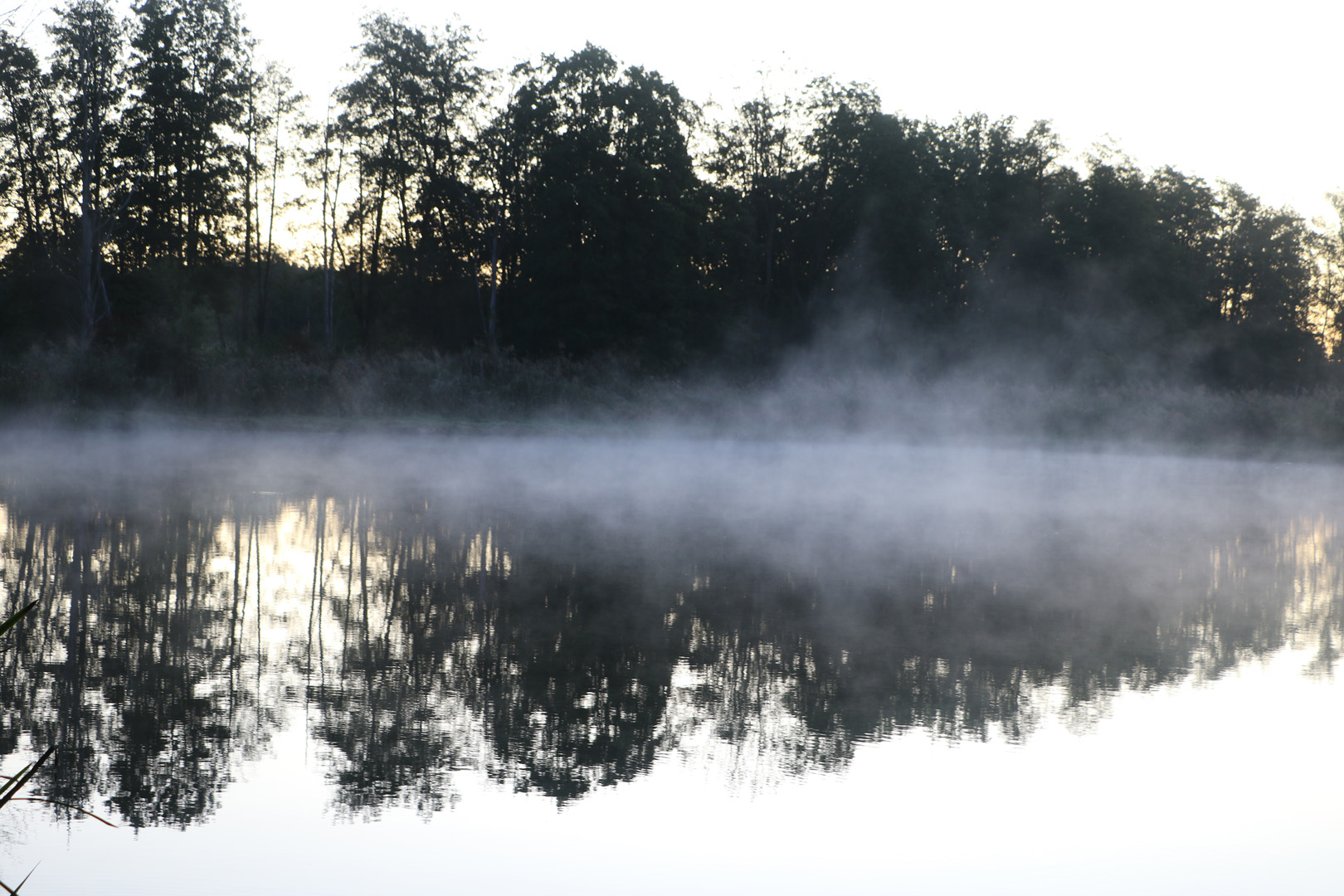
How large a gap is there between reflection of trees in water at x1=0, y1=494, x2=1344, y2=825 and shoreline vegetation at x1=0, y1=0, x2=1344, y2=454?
42.8 feet

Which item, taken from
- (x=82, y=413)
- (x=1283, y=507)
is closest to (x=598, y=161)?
(x=82, y=413)

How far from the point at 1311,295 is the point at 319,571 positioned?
5281cm

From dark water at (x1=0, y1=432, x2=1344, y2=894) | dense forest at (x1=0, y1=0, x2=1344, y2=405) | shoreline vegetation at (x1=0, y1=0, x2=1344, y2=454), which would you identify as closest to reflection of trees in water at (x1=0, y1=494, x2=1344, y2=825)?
dark water at (x1=0, y1=432, x2=1344, y2=894)

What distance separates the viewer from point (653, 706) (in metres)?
4.25

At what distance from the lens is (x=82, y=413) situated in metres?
18.0

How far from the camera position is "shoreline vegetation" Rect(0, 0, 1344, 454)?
75.9 feet

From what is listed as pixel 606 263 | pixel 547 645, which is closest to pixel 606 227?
pixel 606 263

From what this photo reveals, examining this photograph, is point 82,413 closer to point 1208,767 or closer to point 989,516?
point 989,516

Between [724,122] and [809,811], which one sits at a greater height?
[724,122]

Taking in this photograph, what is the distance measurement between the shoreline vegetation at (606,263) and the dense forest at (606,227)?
0.13 meters

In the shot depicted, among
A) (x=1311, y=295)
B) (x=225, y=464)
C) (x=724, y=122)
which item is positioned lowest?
(x=225, y=464)

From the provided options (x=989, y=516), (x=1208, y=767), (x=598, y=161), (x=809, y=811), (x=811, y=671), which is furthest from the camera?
(x=598, y=161)

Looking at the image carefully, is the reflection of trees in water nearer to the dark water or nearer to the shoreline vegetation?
the dark water

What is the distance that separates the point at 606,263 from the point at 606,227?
1.34m
